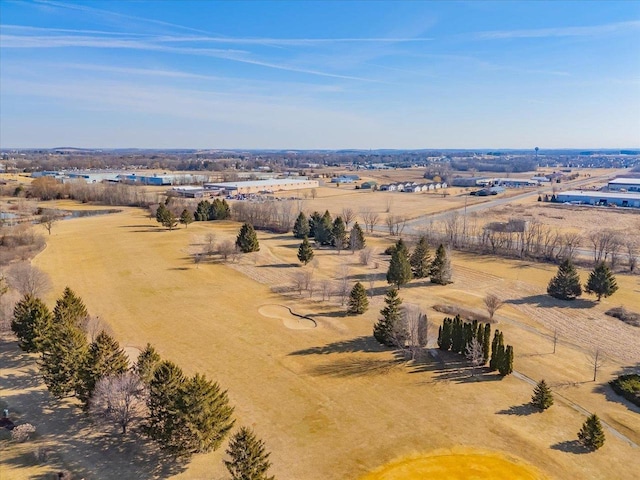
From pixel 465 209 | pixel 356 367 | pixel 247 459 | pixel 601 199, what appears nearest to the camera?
pixel 247 459

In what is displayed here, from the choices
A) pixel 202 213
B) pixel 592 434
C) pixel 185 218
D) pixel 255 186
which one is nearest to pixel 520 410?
pixel 592 434

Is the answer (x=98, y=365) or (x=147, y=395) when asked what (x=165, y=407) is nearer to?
(x=147, y=395)

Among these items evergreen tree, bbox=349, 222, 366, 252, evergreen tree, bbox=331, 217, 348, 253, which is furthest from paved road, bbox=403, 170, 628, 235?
evergreen tree, bbox=331, 217, 348, 253

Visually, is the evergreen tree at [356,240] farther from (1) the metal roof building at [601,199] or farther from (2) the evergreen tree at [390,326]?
(1) the metal roof building at [601,199]

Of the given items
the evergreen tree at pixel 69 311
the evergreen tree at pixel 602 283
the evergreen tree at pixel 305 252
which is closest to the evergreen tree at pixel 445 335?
the evergreen tree at pixel 602 283

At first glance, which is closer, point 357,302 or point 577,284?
point 357,302

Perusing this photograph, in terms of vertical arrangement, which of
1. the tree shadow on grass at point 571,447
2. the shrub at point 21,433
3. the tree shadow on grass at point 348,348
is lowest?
the tree shadow on grass at point 571,447

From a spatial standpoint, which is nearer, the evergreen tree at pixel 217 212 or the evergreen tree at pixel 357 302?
the evergreen tree at pixel 357 302

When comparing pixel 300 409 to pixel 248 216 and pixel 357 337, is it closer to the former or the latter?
pixel 357 337
